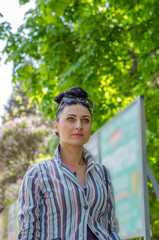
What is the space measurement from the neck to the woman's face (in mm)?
36

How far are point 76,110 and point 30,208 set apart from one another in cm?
61

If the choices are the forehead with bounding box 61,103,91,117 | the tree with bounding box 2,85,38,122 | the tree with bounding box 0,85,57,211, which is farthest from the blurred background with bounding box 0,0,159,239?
the tree with bounding box 2,85,38,122

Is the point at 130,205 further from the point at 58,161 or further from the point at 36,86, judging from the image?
the point at 36,86

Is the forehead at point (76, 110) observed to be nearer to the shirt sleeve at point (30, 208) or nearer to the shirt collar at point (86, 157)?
the shirt collar at point (86, 157)

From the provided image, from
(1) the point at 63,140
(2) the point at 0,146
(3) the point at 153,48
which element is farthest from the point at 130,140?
(2) the point at 0,146

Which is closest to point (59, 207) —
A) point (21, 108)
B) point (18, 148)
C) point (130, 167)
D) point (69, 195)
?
point (69, 195)

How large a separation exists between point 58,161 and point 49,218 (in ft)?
1.07

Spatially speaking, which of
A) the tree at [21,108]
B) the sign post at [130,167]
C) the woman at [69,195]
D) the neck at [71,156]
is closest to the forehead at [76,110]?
the woman at [69,195]

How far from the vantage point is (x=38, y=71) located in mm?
8555

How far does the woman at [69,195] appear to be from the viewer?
7.20 feet

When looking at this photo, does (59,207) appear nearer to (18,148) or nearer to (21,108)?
(18,148)

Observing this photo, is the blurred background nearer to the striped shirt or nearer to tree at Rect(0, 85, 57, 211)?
the striped shirt

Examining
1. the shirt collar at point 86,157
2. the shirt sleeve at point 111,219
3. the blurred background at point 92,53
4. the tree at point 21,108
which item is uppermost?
the tree at point 21,108

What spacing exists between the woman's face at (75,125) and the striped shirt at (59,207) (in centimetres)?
19
